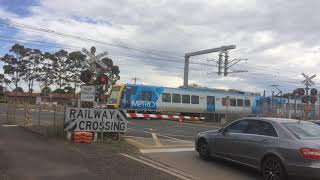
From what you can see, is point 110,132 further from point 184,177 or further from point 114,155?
point 184,177

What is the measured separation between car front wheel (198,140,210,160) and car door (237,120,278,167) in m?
1.73

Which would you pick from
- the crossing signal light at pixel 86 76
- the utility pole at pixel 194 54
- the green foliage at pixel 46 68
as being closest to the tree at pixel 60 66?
the green foliage at pixel 46 68

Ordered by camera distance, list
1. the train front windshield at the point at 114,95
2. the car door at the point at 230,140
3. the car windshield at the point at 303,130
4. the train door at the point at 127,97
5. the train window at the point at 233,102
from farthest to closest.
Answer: the train window at the point at 233,102
the train front windshield at the point at 114,95
the train door at the point at 127,97
the car door at the point at 230,140
the car windshield at the point at 303,130

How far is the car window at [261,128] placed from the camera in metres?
10.2

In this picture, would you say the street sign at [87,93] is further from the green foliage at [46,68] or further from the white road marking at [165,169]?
the green foliage at [46,68]

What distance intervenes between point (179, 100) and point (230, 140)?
2987cm

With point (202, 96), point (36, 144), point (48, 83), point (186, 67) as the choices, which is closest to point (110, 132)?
point (36, 144)

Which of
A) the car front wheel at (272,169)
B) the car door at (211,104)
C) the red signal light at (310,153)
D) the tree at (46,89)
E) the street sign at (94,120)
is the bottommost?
the car front wheel at (272,169)

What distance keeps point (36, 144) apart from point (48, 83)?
280 ft

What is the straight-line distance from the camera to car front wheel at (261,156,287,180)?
30.6ft

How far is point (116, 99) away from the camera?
123ft

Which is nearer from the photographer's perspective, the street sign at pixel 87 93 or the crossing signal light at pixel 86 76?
the street sign at pixel 87 93

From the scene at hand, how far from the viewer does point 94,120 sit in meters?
16.3

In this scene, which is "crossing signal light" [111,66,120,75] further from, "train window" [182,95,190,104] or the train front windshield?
the train front windshield
